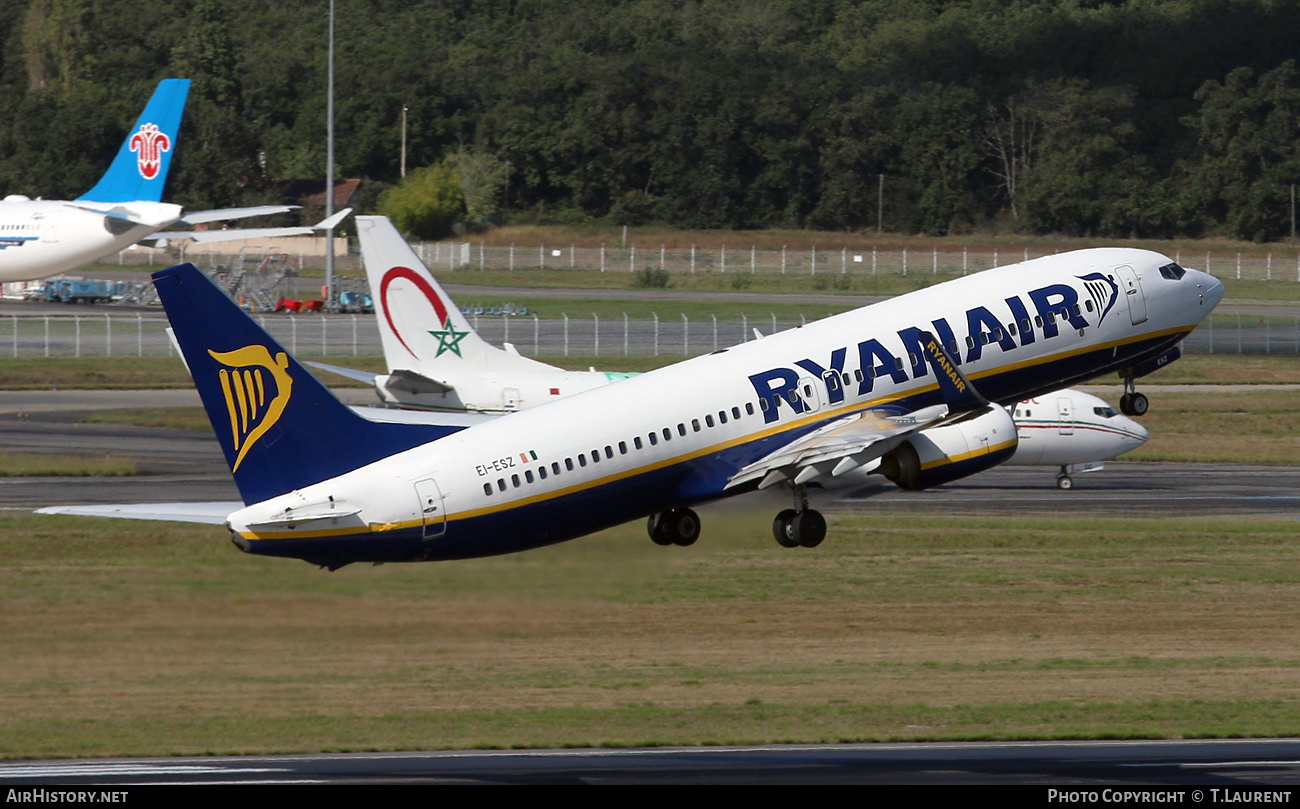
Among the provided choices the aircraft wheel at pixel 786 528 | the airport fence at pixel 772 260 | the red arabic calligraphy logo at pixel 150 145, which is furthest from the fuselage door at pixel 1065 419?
the airport fence at pixel 772 260

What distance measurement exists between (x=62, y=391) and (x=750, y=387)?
71.7m

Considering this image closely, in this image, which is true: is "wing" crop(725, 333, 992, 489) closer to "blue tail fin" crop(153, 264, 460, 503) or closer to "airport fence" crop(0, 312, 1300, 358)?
"blue tail fin" crop(153, 264, 460, 503)

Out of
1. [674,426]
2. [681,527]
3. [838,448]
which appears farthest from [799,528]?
[674,426]

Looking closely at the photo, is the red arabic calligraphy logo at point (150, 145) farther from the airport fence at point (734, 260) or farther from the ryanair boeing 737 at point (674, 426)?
the ryanair boeing 737 at point (674, 426)

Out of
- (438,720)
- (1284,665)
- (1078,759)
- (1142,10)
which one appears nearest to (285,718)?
(438,720)

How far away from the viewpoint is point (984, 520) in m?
75.6

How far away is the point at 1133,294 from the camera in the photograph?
4838cm

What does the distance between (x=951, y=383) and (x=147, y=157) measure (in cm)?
7832

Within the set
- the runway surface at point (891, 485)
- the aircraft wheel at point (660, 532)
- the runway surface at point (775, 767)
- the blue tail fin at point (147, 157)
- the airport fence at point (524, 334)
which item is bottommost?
the runway surface at point (775, 767)

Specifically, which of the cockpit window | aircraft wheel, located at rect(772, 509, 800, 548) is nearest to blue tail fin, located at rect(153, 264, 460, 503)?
aircraft wheel, located at rect(772, 509, 800, 548)

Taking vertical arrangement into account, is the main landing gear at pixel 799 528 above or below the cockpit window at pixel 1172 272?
below

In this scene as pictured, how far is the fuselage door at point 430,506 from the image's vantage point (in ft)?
124

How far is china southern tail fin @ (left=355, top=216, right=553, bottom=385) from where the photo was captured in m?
59.4

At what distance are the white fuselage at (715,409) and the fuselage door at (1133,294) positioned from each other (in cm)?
5
